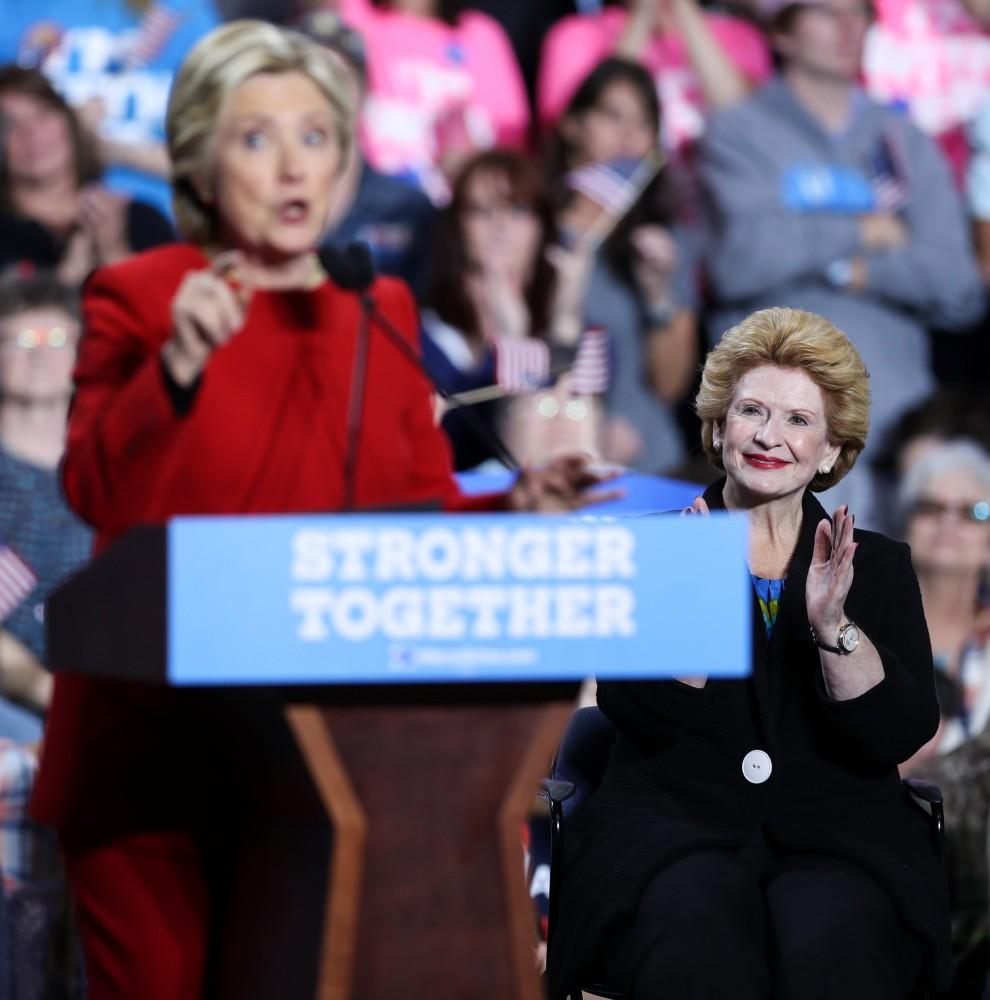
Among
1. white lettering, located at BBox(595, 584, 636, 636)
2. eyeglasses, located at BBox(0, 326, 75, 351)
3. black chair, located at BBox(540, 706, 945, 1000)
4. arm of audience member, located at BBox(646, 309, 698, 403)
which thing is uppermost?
arm of audience member, located at BBox(646, 309, 698, 403)

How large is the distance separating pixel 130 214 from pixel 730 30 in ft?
6.04

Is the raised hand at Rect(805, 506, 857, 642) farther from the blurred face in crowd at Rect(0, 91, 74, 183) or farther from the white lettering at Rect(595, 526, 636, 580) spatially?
the blurred face in crowd at Rect(0, 91, 74, 183)

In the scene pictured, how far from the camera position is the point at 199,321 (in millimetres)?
2010

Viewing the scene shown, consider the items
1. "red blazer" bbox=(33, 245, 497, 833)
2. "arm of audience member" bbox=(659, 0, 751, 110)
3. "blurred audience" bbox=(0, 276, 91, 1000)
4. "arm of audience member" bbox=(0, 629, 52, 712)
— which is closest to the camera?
"red blazer" bbox=(33, 245, 497, 833)

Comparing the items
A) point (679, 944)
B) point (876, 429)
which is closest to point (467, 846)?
point (679, 944)

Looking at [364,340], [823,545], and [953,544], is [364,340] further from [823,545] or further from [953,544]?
[953,544]

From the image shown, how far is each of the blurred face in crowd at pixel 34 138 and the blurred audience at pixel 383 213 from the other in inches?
26.1

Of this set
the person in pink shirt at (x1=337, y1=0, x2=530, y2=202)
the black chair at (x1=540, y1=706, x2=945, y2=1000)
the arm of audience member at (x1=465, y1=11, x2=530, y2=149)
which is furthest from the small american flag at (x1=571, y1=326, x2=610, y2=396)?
the black chair at (x1=540, y1=706, x2=945, y2=1000)

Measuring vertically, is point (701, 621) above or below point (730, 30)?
below

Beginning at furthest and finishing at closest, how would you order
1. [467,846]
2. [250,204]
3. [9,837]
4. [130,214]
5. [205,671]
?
[130,214], [9,837], [250,204], [467,846], [205,671]

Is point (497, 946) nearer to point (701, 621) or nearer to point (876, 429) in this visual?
point (701, 621)

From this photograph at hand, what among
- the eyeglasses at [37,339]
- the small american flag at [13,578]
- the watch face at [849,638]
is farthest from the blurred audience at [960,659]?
the eyeglasses at [37,339]

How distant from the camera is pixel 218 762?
6.61 feet

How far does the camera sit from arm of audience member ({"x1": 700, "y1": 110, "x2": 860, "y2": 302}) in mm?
4457
